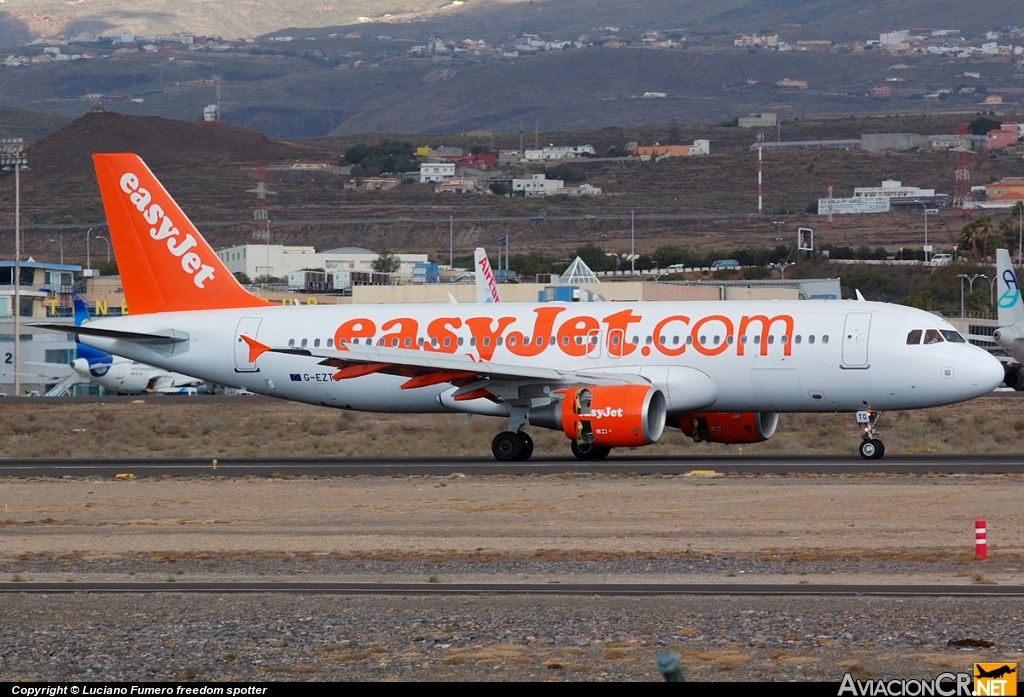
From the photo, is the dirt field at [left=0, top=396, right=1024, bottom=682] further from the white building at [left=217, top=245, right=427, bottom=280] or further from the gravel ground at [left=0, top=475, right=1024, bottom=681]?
the white building at [left=217, top=245, right=427, bottom=280]

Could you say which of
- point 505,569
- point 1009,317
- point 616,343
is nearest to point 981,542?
point 505,569

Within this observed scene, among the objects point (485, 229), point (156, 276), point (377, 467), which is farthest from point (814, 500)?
point (485, 229)

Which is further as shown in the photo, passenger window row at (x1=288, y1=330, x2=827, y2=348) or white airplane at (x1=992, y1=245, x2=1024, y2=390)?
white airplane at (x1=992, y1=245, x2=1024, y2=390)

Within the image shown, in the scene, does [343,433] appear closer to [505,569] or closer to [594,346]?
[594,346]

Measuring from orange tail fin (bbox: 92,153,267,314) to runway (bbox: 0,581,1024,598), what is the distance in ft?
70.2

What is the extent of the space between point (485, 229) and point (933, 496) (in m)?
164

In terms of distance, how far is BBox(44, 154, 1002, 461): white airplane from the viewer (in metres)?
32.5

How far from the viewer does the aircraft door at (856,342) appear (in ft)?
107

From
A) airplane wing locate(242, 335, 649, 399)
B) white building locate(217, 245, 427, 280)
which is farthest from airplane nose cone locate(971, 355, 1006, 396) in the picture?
white building locate(217, 245, 427, 280)

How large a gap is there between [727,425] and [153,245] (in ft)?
49.5

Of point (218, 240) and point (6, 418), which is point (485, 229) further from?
point (6, 418)

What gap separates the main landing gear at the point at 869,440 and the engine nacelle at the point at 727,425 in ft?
7.84

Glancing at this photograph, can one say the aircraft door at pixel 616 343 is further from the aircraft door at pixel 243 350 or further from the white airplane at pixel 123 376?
the white airplane at pixel 123 376

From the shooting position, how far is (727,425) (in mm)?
34656
